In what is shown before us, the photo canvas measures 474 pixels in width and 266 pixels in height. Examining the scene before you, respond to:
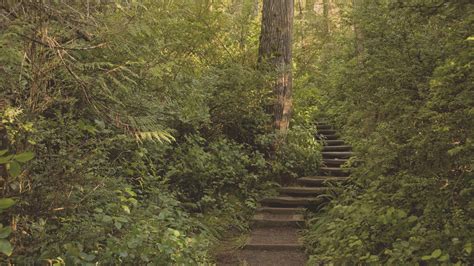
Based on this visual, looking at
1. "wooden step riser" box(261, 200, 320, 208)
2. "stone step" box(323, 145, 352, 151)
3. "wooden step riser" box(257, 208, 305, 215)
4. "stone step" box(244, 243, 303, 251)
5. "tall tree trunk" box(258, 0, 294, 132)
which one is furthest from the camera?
"stone step" box(323, 145, 352, 151)

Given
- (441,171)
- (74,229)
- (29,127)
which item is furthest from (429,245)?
(29,127)

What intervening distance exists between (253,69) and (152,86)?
4.44 metres

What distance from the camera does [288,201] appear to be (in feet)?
27.5

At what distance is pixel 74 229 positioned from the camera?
385 cm

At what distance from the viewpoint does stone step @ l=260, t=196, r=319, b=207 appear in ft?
27.1

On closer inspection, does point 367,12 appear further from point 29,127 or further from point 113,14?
point 29,127

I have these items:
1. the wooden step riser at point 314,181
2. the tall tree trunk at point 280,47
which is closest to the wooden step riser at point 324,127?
the tall tree trunk at point 280,47

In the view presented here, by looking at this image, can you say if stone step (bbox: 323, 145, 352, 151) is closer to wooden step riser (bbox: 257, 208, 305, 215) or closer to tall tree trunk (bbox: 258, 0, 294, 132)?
tall tree trunk (bbox: 258, 0, 294, 132)

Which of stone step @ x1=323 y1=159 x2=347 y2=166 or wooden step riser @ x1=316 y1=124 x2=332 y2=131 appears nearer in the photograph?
stone step @ x1=323 y1=159 x2=347 y2=166

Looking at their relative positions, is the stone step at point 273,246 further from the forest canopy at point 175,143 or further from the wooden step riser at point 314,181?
the wooden step riser at point 314,181

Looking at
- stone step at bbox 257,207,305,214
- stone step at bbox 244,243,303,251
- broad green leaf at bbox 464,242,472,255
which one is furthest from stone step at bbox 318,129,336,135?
broad green leaf at bbox 464,242,472,255

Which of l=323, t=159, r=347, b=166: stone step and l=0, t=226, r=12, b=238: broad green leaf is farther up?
l=0, t=226, r=12, b=238: broad green leaf

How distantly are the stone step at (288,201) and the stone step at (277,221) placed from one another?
429 mm

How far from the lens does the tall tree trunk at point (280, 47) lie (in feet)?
32.0
